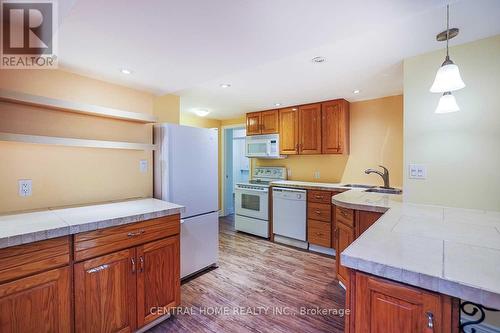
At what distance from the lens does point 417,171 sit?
1.96 meters

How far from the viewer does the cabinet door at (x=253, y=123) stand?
4.20 meters

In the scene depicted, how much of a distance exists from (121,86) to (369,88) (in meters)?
2.86

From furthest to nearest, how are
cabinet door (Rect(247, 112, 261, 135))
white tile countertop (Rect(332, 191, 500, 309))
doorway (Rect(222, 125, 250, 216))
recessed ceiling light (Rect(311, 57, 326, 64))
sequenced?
doorway (Rect(222, 125, 250, 216)) < cabinet door (Rect(247, 112, 261, 135)) < recessed ceiling light (Rect(311, 57, 326, 64)) < white tile countertop (Rect(332, 191, 500, 309))

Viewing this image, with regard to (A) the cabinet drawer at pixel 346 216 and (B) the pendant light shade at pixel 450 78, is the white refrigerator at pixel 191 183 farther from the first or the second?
(B) the pendant light shade at pixel 450 78

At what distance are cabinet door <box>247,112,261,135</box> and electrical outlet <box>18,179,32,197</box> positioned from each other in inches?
124

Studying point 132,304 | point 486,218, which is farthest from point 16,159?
point 486,218

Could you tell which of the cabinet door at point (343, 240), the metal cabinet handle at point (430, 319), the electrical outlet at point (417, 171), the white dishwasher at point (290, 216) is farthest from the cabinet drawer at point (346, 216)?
the metal cabinet handle at point (430, 319)

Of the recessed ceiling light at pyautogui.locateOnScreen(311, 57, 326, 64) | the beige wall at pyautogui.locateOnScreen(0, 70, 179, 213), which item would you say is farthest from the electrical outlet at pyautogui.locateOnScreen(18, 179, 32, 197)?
the recessed ceiling light at pyautogui.locateOnScreen(311, 57, 326, 64)

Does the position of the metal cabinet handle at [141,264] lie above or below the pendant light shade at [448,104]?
below

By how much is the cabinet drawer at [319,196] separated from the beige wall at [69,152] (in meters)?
2.09

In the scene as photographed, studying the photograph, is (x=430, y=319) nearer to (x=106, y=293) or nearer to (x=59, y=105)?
(x=106, y=293)

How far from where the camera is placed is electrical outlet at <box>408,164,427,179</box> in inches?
75.8

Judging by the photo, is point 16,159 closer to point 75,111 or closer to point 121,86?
point 75,111

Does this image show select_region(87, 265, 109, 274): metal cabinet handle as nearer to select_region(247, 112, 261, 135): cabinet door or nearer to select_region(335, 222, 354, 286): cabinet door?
select_region(335, 222, 354, 286): cabinet door
